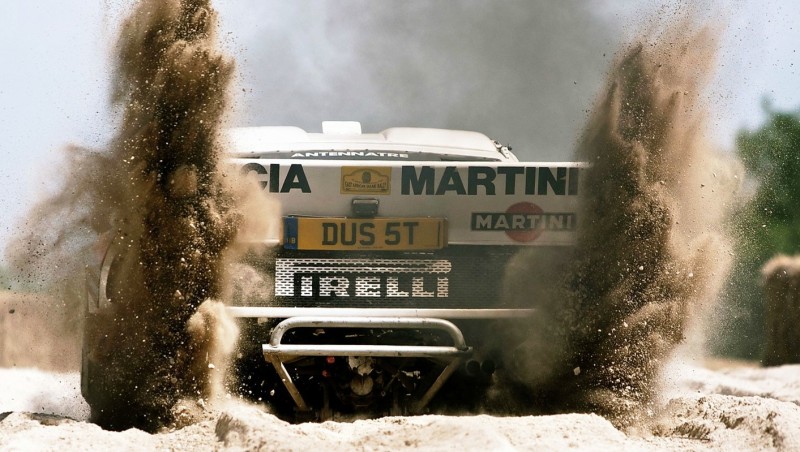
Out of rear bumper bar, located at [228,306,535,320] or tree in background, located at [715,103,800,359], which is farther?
tree in background, located at [715,103,800,359]

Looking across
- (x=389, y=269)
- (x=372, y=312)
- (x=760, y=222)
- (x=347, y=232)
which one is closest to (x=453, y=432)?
(x=372, y=312)

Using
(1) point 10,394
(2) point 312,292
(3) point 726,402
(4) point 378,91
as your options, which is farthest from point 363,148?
(4) point 378,91

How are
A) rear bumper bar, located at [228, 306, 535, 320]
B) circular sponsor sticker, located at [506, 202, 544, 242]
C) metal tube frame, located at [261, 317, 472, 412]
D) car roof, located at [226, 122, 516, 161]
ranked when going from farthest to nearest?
car roof, located at [226, 122, 516, 161] < circular sponsor sticker, located at [506, 202, 544, 242] < rear bumper bar, located at [228, 306, 535, 320] < metal tube frame, located at [261, 317, 472, 412]

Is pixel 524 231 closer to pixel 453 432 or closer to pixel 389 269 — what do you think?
pixel 389 269

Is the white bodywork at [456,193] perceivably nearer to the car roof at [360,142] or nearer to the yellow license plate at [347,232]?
the yellow license plate at [347,232]

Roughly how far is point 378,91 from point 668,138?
27.2 ft

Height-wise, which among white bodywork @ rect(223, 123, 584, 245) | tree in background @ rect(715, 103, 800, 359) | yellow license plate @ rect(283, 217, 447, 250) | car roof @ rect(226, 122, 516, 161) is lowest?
tree in background @ rect(715, 103, 800, 359)

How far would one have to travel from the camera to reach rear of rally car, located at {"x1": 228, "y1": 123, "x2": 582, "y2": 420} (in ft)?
22.0

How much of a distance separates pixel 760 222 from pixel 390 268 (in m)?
8.83

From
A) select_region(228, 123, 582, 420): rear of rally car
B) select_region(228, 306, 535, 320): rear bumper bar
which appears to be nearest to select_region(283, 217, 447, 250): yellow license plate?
select_region(228, 123, 582, 420): rear of rally car

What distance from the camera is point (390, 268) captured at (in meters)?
6.81

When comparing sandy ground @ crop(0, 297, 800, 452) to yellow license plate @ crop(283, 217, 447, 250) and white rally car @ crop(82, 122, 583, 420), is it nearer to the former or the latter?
white rally car @ crop(82, 122, 583, 420)

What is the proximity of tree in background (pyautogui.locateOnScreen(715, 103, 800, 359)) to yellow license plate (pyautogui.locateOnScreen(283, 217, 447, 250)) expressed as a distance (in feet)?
8.51

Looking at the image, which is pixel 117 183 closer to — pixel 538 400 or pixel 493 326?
pixel 493 326
